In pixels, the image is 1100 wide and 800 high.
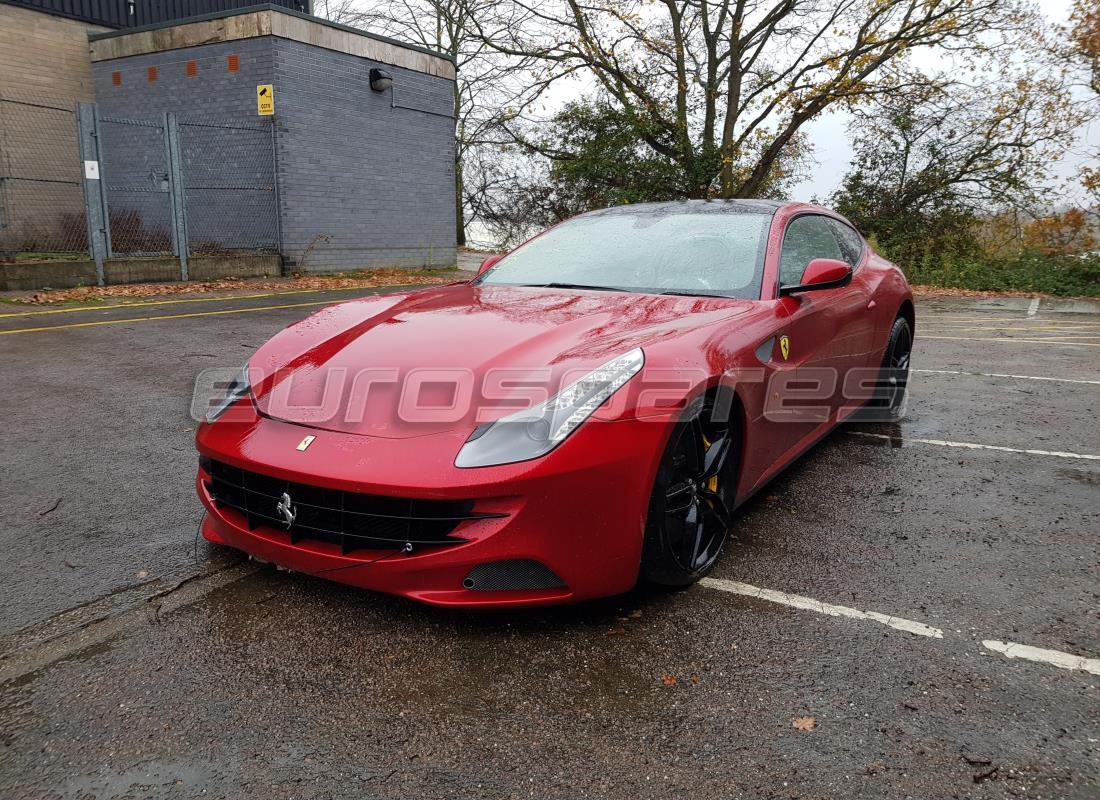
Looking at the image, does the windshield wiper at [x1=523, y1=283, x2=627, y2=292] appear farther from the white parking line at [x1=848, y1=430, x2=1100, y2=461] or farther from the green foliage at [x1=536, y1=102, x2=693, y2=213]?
the green foliage at [x1=536, y1=102, x2=693, y2=213]

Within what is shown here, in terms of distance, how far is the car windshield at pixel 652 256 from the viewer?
343 cm

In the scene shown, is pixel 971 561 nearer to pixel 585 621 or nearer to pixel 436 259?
pixel 585 621

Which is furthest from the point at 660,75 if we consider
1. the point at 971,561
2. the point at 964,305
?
the point at 971,561

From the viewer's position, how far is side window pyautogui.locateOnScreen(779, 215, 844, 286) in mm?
3553

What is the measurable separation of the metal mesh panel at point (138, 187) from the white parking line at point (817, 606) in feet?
37.9

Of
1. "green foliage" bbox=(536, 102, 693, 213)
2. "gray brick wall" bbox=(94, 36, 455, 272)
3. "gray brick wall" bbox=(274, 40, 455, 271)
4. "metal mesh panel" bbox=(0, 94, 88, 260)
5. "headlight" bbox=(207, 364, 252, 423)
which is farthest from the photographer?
"green foliage" bbox=(536, 102, 693, 213)

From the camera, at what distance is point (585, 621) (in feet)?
8.19

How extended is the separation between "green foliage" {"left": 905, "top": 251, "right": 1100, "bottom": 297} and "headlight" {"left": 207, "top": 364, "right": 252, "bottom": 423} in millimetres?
16468

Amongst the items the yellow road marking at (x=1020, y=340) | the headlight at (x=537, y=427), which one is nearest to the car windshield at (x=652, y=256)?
the headlight at (x=537, y=427)

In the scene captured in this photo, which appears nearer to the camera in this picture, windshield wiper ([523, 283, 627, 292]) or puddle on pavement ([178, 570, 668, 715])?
puddle on pavement ([178, 570, 668, 715])

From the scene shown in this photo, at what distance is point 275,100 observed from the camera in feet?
43.5


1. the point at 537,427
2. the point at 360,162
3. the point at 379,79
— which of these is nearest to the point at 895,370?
the point at 537,427

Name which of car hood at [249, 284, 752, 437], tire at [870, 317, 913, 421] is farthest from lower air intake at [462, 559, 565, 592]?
tire at [870, 317, 913, 421]

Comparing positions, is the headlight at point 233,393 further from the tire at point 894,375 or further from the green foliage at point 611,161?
the green foliage at point 611,161
